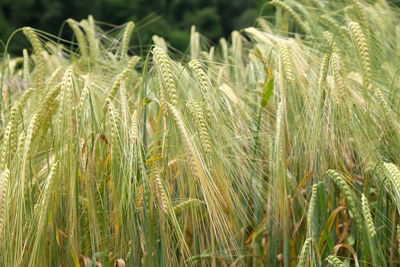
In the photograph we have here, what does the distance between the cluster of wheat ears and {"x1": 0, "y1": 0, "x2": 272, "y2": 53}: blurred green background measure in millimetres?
6992

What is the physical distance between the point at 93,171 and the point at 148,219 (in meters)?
0.16

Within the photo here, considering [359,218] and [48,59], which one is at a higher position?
[48,59]

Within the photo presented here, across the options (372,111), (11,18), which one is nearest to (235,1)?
(11,18)

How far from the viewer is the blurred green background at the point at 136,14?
31.1 feet

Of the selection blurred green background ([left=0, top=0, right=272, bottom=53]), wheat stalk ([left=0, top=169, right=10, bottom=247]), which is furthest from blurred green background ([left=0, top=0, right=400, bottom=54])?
wheat stalk ([left=0, top=169, right=10, bottom=247])

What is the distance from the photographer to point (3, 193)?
1.20m

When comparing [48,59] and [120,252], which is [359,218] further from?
[48,59]

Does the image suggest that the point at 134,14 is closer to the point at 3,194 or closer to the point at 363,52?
the point at 363,52

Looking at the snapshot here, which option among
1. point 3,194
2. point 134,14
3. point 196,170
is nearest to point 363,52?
A: point 196,170

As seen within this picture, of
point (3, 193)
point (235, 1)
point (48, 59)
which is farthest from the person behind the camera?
point (235, 1)

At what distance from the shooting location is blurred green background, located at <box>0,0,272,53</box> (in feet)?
31.1

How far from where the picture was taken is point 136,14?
1030cm

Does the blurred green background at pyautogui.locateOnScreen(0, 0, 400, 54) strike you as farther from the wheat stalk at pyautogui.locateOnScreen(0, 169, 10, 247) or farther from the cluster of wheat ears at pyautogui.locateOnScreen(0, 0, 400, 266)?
the wheat stalk at pyautogui.locateOnScreen(0, 169, 10, 247)

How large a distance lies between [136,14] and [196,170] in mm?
9331
